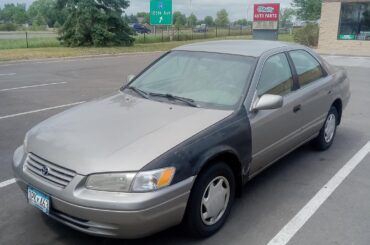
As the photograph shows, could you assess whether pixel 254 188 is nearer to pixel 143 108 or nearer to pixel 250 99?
pixel 250 99

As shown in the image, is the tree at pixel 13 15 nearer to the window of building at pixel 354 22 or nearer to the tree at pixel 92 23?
the tree at pixel 92 23

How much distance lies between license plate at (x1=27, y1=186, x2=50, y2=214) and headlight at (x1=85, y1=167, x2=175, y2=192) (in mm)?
422

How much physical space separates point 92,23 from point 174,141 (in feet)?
83.6

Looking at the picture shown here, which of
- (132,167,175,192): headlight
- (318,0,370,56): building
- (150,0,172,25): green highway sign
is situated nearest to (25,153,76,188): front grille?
(132,167,175,192): headlight

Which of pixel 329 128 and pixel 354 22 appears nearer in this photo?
pixel 329 128

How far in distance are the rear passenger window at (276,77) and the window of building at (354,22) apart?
21.2 m

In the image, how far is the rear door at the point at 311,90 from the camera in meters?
4.80

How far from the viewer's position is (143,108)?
378 cm

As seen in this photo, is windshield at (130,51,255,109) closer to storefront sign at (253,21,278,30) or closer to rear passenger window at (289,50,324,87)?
rear passenger window at (289,50,324,87)

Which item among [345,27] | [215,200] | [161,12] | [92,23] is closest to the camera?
[215,200]

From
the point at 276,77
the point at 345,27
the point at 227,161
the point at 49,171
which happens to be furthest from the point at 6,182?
the point at 345,27

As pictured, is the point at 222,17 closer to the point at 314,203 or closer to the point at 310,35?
the point at 310,35

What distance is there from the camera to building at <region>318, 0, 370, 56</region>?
76.2 feet

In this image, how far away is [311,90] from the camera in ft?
16.1
